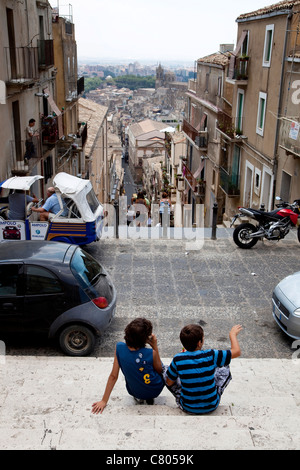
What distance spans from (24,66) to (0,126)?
8.66ft

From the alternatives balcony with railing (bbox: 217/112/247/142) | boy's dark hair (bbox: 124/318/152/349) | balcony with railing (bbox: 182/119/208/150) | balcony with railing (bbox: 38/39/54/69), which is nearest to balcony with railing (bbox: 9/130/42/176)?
balcony with railing (bbox: 38/39/54/69)

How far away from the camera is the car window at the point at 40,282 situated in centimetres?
671

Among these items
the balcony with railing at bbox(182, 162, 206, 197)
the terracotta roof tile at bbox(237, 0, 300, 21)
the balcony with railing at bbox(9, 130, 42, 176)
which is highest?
the terracotta roof tile at bbox(237, 0, 300, 21)

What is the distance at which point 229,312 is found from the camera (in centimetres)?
879

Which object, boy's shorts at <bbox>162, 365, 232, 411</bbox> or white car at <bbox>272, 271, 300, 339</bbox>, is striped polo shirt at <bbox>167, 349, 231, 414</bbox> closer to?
boy's shorts at <bbox>162, 365, 232, 411</bbox>

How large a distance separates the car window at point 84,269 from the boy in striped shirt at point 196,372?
2664mm

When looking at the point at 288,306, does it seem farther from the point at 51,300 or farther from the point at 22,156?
the point at 22,156

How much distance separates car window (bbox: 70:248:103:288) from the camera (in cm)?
692

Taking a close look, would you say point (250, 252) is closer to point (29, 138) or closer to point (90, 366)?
point (90, 366)

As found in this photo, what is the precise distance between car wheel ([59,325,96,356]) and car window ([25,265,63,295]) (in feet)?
1.95

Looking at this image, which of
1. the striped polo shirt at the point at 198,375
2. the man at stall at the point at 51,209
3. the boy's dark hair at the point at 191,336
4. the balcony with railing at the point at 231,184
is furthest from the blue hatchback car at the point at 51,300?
the balcony with railing at the point at 231,184

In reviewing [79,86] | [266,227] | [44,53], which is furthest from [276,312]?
[79,86]

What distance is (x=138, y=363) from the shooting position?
15.1ft

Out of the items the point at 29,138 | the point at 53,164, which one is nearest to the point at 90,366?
the point at 29,138
